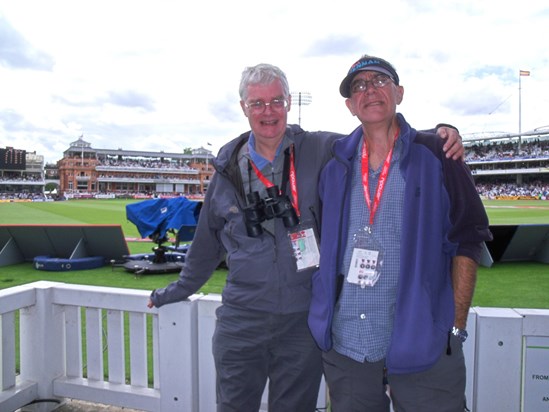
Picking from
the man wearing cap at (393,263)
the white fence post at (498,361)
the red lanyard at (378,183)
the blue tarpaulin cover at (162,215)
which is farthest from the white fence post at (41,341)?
the blue tarpaulin cover at (162,215)

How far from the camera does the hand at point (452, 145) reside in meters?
1.98

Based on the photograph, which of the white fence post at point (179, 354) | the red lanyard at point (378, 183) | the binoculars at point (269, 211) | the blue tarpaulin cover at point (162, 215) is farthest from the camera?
the blue tarpaulin cover at point (162, 215)

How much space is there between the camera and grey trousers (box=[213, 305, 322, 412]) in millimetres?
2398

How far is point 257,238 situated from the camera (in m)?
2.43

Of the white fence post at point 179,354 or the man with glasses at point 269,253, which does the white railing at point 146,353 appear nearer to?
the white fence post at point 179,354

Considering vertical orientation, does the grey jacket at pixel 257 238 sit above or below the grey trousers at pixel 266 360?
above

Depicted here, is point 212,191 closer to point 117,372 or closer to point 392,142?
point 392,142

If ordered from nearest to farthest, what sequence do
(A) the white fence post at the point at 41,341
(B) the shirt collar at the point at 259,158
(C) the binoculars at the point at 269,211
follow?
1. (C) the binoculars at the point at 269,211
2. (B) the shirt collar at the point at 259,158
3. (A) the white fence post at the point at 41,341

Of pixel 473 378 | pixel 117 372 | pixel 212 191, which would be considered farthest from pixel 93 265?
pixel 473 378

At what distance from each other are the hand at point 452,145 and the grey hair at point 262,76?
2.89 feet

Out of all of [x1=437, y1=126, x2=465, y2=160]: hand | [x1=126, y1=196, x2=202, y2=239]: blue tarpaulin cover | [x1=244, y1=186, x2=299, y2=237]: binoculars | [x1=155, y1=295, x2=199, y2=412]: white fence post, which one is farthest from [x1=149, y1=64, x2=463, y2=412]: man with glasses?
[x1=126, y1=196, x2=202, y2=239]: blue tarpaulin cover

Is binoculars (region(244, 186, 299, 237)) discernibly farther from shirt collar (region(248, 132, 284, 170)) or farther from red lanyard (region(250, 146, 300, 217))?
shirt collar (region(248, 132, 284, 170))

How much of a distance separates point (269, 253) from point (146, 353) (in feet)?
4.88

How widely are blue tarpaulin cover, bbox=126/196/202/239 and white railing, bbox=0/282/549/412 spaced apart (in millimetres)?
5829
